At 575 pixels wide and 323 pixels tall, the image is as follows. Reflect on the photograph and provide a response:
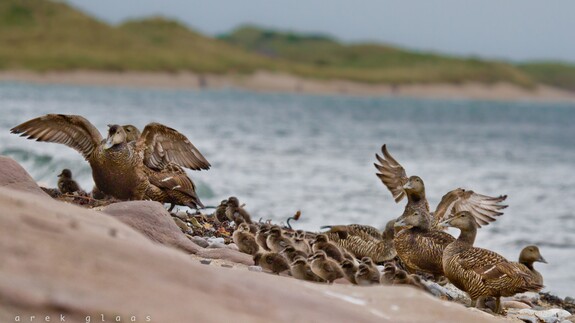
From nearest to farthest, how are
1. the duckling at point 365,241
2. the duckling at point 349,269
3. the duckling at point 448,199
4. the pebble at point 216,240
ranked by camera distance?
the duckling at point 349,269 < the pebble at point 216,240 < the duckling at point 365,241 < the duckling at point 448,199

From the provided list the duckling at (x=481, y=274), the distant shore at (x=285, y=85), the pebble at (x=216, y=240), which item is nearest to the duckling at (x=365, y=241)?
the pebble at (x=216, y=240)

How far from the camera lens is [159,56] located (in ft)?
490

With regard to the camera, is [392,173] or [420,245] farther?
[392,173]

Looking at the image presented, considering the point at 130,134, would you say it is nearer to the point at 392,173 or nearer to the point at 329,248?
the point at 329,248

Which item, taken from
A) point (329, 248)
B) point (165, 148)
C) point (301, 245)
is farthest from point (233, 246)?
point (165, 148)

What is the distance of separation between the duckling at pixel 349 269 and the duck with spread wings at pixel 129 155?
2542 mm

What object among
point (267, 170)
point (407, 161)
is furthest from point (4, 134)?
point (407, 161)

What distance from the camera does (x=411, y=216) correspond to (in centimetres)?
935

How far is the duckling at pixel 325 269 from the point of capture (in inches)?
298

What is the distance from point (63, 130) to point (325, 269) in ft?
12.2

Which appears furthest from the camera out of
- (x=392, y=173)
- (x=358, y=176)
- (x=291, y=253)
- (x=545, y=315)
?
(x=358, y=176)

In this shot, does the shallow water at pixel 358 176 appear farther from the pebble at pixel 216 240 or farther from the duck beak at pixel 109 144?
the duck beak at pixel 109 144

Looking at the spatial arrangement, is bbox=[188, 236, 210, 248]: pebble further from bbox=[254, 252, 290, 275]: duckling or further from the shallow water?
the shallow water

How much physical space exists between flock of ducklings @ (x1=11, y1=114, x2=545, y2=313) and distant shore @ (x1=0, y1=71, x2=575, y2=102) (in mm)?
114569
